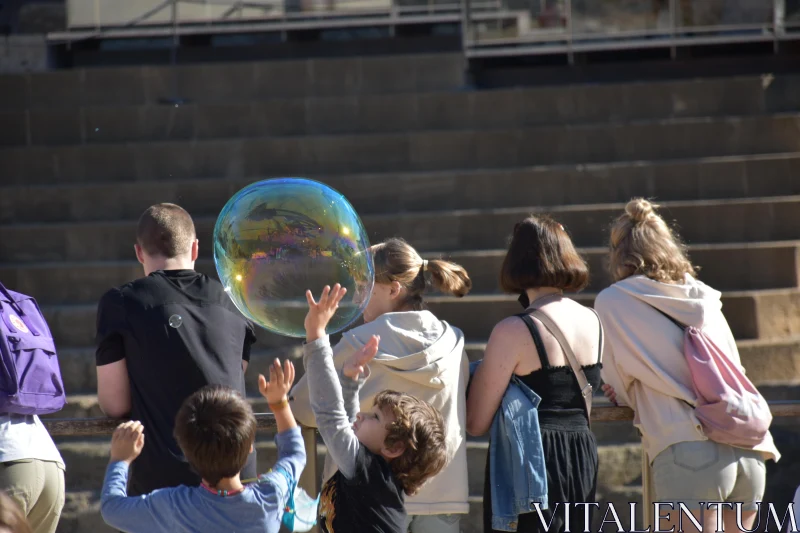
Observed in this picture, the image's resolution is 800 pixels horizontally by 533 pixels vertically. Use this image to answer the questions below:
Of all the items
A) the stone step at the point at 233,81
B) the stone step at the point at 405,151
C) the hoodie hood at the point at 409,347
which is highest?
the stone step at the point at 233,81

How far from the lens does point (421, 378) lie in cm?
337

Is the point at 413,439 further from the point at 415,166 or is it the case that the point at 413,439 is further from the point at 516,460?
the point at 415,166

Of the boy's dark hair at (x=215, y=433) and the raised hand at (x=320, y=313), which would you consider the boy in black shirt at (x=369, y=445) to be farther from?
the boy's dark hair at (x=215, y=433)

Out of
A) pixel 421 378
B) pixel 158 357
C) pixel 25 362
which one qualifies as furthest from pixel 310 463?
pixel 25 362

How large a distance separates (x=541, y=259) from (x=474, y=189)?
5.27 meters

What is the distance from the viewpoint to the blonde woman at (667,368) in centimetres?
349

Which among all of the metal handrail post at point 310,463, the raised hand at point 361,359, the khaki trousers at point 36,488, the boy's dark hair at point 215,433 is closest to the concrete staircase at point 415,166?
the khaki trousers at point 36,488

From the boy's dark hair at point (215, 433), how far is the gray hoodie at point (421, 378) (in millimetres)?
686

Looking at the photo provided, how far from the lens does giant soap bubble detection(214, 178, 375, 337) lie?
325 centimetres

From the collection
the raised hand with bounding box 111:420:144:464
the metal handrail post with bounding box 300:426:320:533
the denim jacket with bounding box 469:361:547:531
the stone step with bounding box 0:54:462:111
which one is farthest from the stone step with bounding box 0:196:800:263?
the raised hand with bounding box 111:420:144:464

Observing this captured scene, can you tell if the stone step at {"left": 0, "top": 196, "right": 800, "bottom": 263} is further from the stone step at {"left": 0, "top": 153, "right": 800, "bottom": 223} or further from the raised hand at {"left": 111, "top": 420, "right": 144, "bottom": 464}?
the raised hand at {"left": 111, "top": 420, "right": 144, "bottom": 464}

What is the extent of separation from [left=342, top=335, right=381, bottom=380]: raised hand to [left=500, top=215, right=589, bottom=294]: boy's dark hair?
68cm

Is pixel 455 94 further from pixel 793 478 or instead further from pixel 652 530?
pixel 652 530

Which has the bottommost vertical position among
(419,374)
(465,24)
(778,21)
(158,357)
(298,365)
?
(298,365)
